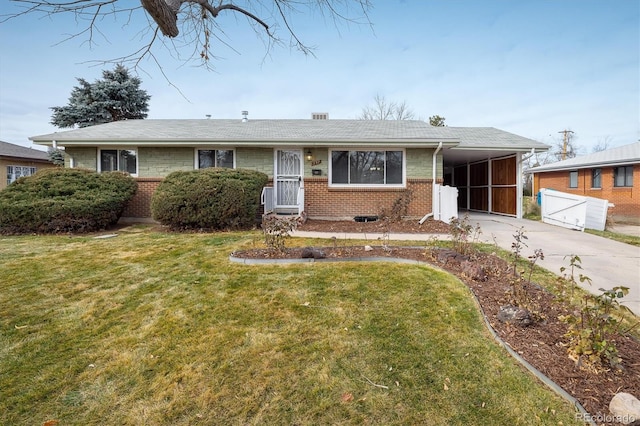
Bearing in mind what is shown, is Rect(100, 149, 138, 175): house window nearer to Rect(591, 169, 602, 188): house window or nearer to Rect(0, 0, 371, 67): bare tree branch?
Rect(0, 0, 371, 67): bare tree branch

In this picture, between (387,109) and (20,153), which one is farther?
(387,109)

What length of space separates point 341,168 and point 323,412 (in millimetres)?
8515

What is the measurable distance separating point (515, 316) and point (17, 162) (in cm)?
2452

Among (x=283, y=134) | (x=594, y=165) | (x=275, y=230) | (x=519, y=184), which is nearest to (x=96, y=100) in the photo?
(x=283, y=134)

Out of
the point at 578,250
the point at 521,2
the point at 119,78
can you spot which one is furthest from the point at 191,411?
the point at 119,78

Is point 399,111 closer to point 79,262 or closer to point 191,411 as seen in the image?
point 79,262

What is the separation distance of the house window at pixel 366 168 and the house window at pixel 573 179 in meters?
13.8

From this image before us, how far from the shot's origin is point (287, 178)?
10117mm

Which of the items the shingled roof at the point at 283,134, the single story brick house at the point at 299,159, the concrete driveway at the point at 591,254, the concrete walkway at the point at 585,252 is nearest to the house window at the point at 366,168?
the single story brick house at the point at 299,159

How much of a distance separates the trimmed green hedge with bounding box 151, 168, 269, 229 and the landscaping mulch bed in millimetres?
3242

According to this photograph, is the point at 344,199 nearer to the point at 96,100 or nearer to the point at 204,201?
the point at 204,201

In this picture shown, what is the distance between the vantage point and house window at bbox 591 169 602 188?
615 inches

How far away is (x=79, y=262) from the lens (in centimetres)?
513

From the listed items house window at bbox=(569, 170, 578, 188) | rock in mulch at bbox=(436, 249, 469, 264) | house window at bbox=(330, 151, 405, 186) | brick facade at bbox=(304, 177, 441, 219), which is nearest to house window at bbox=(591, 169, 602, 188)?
house window at bbox=(569, 170, 578, 188)
